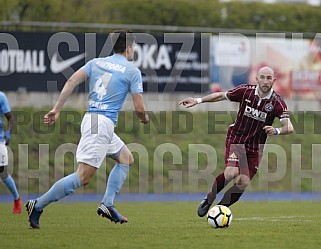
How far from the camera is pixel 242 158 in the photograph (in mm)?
12016

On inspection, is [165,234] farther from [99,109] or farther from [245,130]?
[245,130]

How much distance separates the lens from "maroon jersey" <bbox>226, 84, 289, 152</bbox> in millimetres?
11836

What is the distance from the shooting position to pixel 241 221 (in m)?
12.4

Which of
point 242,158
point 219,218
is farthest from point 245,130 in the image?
point 219,218

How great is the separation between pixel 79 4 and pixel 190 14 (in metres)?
4.56

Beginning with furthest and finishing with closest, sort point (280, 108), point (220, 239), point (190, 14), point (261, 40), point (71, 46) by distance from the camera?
point (190, 14) → point (261, 40) → point (71, 46) → point (280, 108) → point (220, 239)

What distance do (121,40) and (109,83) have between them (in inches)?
24.8

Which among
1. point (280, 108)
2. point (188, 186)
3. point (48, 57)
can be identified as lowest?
point (188, 186)

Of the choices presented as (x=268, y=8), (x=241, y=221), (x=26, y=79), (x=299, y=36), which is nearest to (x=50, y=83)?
(x=26, y=79)

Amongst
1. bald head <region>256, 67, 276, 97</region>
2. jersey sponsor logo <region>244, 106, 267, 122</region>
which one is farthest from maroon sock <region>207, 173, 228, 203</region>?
bald head <region>256, 67, 276, 97</region>

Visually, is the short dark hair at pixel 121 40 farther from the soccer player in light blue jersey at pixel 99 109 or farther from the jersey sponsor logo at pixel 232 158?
the jersey sponsor logo at pixel 232 158

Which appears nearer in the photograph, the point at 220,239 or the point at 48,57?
the point at 220,239

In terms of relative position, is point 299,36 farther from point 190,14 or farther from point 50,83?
point 50,83

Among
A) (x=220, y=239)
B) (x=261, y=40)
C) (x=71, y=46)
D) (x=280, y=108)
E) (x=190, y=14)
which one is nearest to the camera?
(x=220, y=239)
